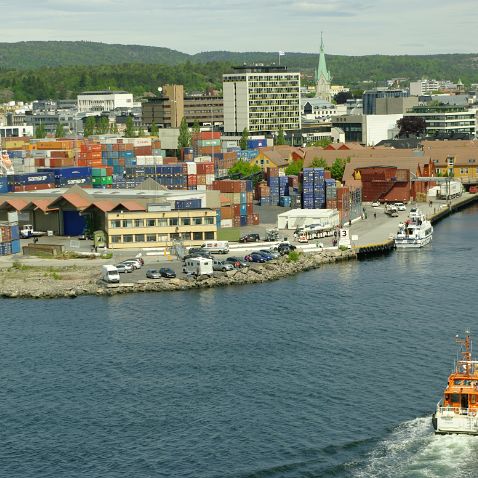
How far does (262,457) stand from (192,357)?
5041 mm

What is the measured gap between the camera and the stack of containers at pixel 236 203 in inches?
1319

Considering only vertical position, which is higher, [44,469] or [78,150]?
[78,150]

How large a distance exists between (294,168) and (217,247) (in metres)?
19.4

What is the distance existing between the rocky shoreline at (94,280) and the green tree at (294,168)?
62.5 ft

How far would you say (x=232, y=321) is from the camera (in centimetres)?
2234

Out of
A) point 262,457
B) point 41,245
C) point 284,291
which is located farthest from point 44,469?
point 41,245

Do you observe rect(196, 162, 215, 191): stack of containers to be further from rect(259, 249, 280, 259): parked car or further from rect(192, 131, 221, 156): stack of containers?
rect(192, 131, 221, 156): stack of containers

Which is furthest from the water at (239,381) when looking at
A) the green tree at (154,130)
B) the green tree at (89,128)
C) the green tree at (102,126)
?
the green tree at (102,126)

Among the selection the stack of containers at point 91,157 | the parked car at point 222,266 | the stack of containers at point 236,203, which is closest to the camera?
the parked car at point 222,266

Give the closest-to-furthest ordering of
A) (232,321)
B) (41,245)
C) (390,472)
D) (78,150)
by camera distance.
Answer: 1. (390,472)
2. (232,321)
3. (41,245)
4. (78,150)

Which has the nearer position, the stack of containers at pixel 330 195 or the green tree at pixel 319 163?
the stack of containers at pixel 330 195

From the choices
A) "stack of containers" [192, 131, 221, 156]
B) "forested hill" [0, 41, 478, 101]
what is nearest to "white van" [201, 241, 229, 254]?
"stack of containers" [192, 131, 221, 156]

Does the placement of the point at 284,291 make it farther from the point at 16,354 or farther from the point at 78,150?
the point at 78,150

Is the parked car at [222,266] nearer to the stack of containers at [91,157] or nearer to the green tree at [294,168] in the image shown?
the stack of containers at [91,157]
